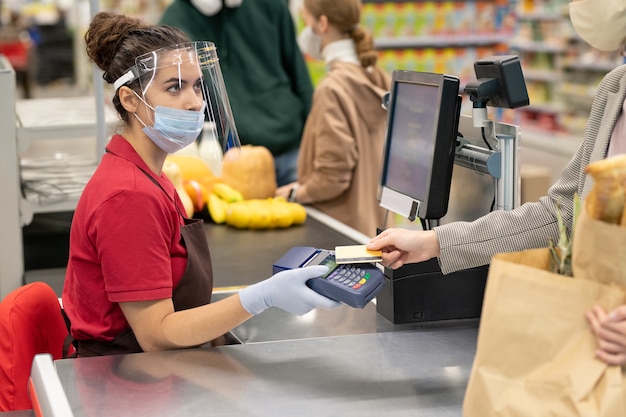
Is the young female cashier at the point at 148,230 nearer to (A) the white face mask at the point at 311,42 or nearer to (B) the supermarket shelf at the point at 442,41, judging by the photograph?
(A) the white face mask at the point at 311,42

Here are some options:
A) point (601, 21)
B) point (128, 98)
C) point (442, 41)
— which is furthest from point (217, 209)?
point (442, 41)

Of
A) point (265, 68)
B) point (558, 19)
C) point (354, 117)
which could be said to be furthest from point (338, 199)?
point (558, 19)

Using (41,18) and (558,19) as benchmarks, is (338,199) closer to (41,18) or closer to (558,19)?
(558,19)

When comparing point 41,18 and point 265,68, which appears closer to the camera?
point 265,68

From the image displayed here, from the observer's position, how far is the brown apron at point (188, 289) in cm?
193

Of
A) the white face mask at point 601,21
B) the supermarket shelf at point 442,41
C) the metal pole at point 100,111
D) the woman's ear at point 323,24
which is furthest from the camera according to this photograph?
the supermarket shelf at point 442,41

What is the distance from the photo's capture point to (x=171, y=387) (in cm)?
163

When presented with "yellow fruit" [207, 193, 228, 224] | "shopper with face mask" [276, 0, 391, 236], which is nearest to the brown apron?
"yellow fruit" [207, 193, 228, 224]

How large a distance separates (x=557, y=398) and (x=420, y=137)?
0.97m

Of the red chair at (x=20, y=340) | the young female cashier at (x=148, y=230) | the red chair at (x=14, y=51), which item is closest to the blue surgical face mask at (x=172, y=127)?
the young female cashier at (x=148, y=230)

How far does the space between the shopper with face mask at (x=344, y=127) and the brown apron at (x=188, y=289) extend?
1699mm

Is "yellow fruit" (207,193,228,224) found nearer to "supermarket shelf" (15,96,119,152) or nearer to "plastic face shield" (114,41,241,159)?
"supermarket shelf" (15,96,119,152)

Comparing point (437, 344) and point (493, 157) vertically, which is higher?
point (493, 157)

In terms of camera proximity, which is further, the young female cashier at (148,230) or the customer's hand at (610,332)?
the young female cashier at (148,230)
